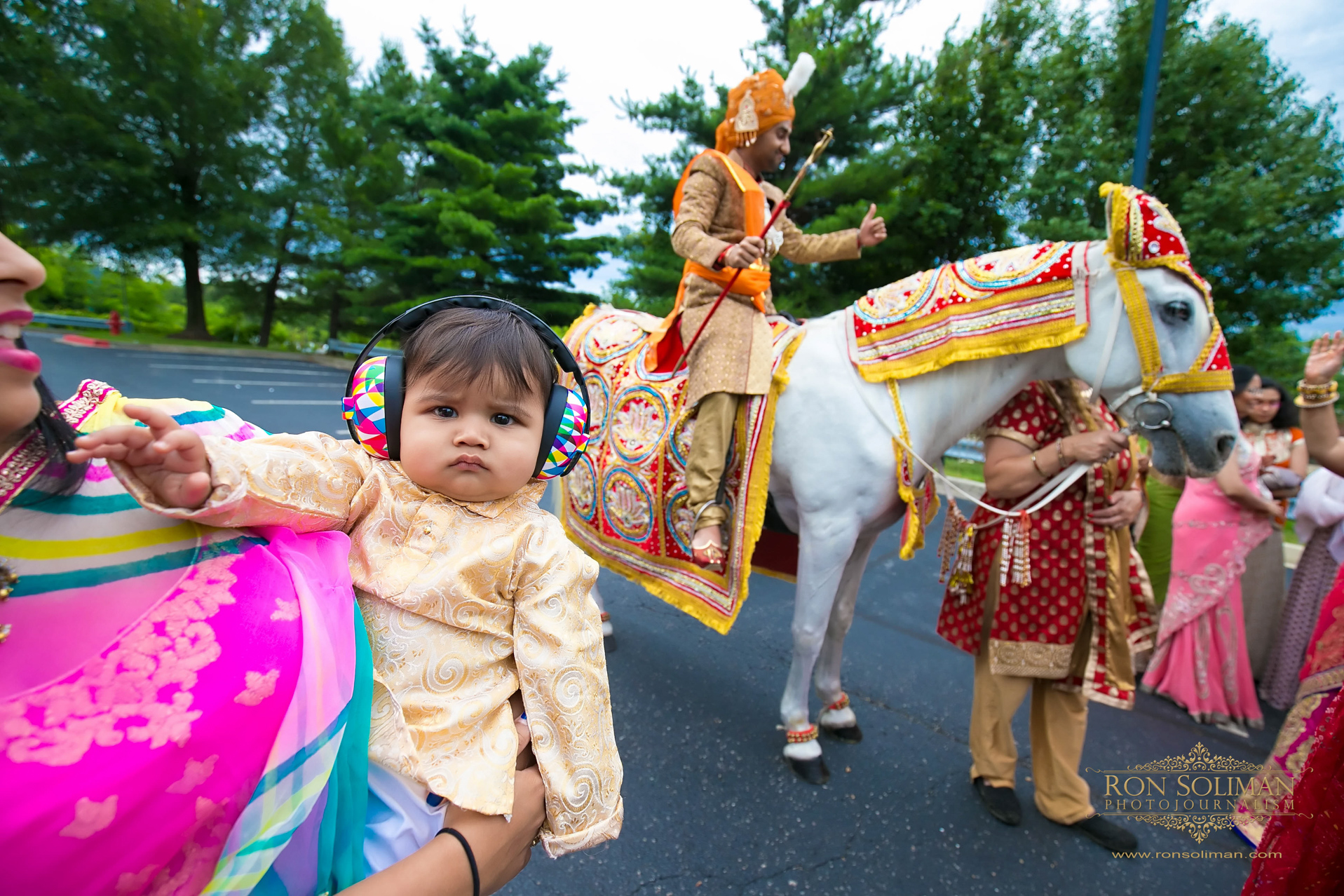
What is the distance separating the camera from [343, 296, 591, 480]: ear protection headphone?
1063 mm

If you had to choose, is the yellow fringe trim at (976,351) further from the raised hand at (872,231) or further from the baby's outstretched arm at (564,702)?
the baby's outstretched arm at (564,702)

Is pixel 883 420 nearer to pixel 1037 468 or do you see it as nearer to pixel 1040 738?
pixel 1037 468

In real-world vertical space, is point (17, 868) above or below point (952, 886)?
above

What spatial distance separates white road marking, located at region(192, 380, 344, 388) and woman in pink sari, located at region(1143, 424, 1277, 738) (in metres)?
13.1

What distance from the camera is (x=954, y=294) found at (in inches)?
84.3

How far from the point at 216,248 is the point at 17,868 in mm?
21885

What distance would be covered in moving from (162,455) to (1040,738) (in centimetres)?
282

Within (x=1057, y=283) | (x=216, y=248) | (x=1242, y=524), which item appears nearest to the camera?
(x=1057, y=283)

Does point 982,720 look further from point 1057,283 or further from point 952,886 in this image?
point 1057,283

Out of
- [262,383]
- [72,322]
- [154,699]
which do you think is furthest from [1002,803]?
[72,322]

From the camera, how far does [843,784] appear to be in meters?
2.49

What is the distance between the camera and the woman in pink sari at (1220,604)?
3133 mm

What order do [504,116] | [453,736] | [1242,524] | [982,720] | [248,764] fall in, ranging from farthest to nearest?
1. [504,116]
2. [1242,524]
3. [982,720]
4. [453,736]
5. [248,764]

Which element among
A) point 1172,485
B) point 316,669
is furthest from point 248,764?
point 1172,485
